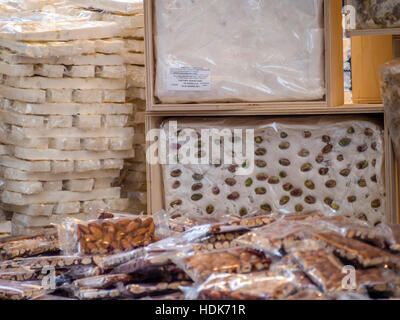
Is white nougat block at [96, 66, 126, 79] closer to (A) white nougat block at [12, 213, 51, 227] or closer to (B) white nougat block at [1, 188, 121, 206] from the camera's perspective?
(B) white nougat block at [1, 188, 121, 206]

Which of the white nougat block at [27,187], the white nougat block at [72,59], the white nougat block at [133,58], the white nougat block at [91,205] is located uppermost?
the white nougat block at [133,58]

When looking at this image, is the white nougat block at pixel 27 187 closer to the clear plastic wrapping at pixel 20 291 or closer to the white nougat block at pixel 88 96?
the white nougat block at pixel 88 96

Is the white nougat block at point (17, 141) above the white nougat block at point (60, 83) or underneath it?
underneath

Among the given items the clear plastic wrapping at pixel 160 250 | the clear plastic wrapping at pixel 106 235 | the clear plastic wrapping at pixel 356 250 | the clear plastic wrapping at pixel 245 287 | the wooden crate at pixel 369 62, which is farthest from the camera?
the wooden crate at pixel 369 62

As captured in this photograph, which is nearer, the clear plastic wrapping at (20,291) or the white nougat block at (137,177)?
the clear plastic wrapping at (20,291)

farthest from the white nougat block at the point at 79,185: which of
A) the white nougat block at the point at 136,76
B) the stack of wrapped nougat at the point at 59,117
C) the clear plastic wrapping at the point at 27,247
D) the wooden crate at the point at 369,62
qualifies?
the wooden crate at the point at 369,62

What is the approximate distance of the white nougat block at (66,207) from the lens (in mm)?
2252

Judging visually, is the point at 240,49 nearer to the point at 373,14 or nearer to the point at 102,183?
the point at 373,14

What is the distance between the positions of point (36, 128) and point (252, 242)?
1.20m

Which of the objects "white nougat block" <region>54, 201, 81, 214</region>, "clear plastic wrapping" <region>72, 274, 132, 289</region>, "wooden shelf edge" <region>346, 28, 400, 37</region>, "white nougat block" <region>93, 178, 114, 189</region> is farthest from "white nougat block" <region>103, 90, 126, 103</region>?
"clear plastic wrapping" <region>72, 274, 132, 289</region>

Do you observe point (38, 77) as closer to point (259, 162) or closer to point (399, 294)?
point (259, 162)

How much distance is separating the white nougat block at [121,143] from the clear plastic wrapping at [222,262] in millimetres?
1076

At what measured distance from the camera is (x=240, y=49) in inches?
82.7

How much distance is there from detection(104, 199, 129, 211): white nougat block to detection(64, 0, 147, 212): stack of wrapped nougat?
77 millimetres
